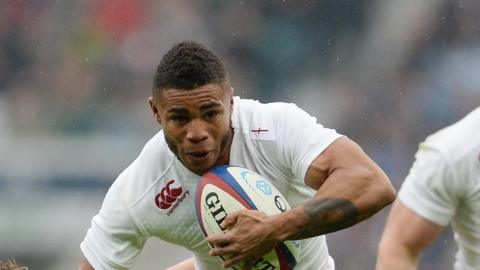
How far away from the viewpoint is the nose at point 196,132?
4.17m

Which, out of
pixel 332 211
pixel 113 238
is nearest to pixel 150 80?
pixel 113 238

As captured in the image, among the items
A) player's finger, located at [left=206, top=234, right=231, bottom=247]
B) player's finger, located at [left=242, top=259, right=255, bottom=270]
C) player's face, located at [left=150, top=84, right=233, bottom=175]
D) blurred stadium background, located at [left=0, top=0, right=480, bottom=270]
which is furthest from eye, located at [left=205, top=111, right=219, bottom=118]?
blurred stadium background, located at [left=0, top=0, right=480, bottom=270]

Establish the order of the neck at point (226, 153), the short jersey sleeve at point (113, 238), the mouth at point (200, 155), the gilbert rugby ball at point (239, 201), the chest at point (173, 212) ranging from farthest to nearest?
1. the short jersey sleeve at point (113, 238)
2. the chest at point (173, 212)
3. the neck at point (226, 153)
4. the mouth at point (200, 155)
5. the gilbert rugby ball at point (239, 201)

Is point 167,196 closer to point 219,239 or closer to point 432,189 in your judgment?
point 219,239

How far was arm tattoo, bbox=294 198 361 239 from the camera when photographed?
161 inches

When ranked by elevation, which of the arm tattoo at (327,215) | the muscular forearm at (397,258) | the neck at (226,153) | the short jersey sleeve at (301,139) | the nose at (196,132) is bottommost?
the muscular forearm at (397,258)

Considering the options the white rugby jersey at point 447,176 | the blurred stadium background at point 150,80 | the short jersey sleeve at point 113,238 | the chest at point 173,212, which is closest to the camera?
the white rugby jersey at point 447,176

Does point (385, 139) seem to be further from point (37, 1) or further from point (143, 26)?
point (37, 1)

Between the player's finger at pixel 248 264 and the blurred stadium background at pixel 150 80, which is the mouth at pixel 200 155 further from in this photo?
the blurred stadium background at pixel 150 80

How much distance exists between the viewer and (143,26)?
30.3 feet

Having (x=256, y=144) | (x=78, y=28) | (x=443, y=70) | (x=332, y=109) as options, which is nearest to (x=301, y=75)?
(x=332, y=109)

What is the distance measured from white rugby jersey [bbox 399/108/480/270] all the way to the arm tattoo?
0.91 m

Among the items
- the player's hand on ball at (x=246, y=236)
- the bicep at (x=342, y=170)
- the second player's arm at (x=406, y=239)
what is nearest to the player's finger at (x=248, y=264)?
the player's hand on ball at (x=246, y=236)

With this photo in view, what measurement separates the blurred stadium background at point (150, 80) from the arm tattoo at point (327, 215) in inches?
154
